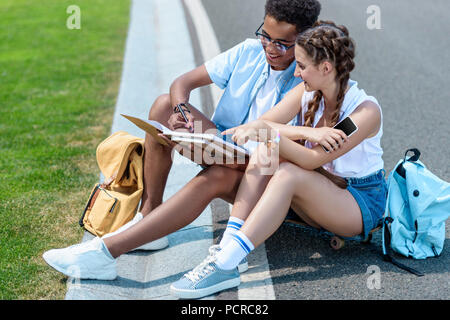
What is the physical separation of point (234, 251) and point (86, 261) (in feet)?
2.52

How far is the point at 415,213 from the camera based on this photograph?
3.29 m

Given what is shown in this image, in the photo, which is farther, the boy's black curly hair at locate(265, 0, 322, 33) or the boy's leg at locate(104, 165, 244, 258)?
the boy's black curly hair at locate(265, 0, 322, 33)

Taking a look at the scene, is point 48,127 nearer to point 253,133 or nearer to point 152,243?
point 152,243

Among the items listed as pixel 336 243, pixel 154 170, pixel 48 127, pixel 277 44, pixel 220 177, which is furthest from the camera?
pixel 48 127

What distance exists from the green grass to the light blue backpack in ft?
5.67

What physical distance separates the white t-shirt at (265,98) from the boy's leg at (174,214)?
541mm

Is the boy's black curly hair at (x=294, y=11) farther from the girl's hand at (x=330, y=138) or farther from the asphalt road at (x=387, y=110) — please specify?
the asphalt road at (x=387, y=110)

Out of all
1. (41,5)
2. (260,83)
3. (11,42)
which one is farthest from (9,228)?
(41,5)

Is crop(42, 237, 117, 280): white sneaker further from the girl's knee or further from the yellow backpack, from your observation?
the girl's knee

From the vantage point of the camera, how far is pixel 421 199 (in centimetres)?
328

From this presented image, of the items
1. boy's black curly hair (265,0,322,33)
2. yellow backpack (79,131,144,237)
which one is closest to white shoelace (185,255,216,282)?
yellow backpack (79,131,144,237)

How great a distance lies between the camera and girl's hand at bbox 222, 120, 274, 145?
3230 mm

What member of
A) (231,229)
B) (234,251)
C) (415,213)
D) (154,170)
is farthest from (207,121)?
(415,213)
